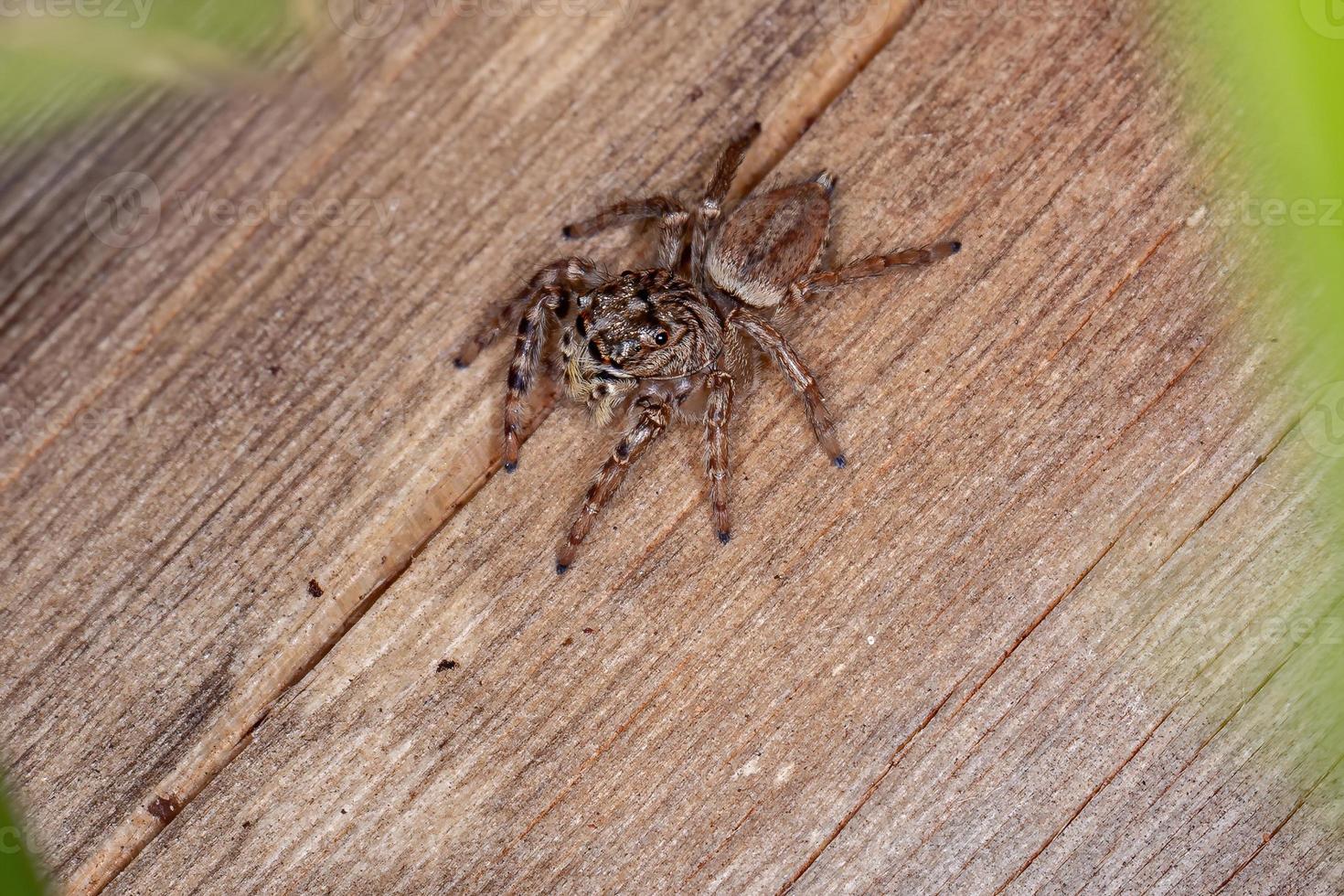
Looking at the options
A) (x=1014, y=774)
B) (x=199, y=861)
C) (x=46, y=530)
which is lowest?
(x=1014, y=774)

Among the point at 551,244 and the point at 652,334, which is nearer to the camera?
the point at 551,244

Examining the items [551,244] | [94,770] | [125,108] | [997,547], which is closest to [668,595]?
[997,547]

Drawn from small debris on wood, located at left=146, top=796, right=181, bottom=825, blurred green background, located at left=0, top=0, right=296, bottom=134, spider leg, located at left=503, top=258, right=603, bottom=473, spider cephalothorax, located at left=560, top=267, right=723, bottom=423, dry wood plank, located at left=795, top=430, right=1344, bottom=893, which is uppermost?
blurred green background, located at left=0, top=0, right=296, bottom=134

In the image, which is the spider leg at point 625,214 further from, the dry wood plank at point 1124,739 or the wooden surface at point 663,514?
the dry wood plank at point 1124,739

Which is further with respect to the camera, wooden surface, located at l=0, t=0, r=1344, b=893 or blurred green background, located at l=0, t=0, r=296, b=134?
wooden surface, located at l=0, t=0, r=1344, b=893

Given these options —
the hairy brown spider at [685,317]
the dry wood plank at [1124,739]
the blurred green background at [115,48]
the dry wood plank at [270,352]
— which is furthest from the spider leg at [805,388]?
the blurred green background at [115,48]

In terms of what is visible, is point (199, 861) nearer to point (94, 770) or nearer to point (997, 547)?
point (94, 770)

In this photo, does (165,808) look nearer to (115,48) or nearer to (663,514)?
(663,514)

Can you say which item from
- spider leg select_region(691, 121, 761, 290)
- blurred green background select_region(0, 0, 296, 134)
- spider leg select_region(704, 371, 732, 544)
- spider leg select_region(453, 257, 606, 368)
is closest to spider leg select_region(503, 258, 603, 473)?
spider leg select_region(453, 257, 606, 368)

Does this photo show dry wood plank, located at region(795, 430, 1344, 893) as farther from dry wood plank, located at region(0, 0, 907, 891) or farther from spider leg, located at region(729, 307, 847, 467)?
dry wood plank, located at region(0, 0, 907, 891)
